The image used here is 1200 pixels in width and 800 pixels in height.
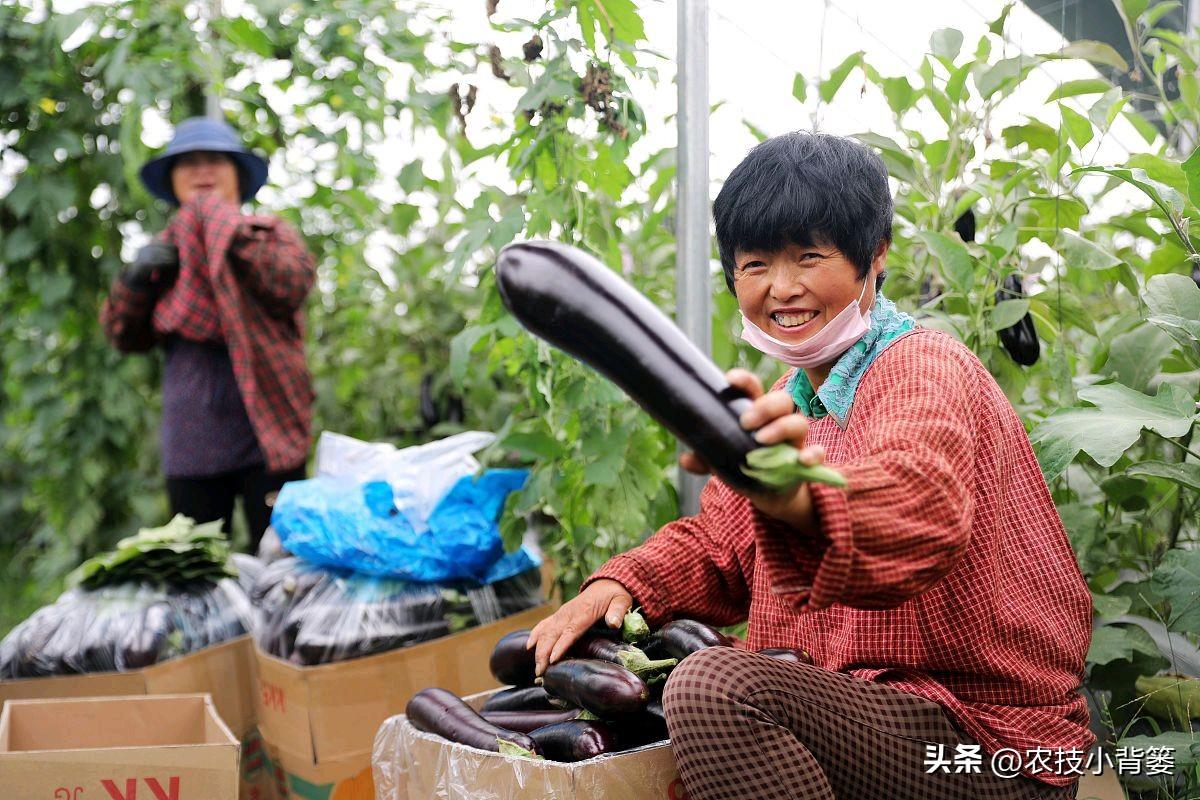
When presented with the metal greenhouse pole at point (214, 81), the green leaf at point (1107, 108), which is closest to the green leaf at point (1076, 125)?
the green leaf at point (1107, 108)

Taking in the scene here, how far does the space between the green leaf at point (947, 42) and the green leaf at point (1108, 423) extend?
892 millimetres

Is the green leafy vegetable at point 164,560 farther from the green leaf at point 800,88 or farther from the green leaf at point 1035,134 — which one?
the green leaf at point 1035,134

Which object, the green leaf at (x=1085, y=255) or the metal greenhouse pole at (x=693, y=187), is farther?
the metal greenhouse pole at (x=693, y=187)

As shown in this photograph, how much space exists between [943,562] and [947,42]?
1517 mm

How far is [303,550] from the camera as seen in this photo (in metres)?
2.62

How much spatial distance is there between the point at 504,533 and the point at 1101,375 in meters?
1.31

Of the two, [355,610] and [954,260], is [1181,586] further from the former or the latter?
[355,610]

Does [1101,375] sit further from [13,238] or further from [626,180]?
[13,238]

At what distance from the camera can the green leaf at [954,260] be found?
2.19m

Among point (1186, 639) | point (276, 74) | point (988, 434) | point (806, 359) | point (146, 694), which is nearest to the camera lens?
point (988, 434)

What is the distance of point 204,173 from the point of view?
147 inches

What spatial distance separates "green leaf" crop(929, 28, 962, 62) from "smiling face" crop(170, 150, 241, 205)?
7.74 ft

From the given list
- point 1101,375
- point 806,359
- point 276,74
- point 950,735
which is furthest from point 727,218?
point 276,74

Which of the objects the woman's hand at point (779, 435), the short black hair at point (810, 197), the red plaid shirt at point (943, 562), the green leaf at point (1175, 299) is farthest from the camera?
the green leaf at point (1175, 299)
